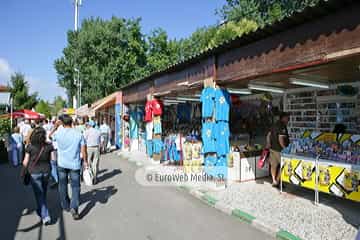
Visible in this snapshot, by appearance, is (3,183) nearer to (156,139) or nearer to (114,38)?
(156,139)

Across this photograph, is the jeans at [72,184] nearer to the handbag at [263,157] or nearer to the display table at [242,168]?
the display table at [242,168]

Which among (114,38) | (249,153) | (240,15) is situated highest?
(240,15)

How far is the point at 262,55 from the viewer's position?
4809mm

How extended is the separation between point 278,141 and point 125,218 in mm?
3837

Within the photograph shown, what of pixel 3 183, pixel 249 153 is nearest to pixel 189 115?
pixel 249 153

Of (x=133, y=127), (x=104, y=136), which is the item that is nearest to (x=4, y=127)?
(x=104, y=136)

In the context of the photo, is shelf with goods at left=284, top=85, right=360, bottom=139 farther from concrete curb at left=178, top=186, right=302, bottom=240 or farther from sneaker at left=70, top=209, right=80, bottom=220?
sneaker at left=70, top=209, right=80, bottom=220

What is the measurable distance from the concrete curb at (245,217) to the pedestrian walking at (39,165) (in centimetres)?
309

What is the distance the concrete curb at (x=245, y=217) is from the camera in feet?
12.2

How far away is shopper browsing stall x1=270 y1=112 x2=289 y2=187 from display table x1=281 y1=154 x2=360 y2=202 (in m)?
0.46

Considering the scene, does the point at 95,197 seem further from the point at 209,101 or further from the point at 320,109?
the point at 320,109

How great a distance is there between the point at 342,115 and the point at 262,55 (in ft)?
11.9

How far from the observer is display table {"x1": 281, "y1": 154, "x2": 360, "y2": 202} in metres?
4.18

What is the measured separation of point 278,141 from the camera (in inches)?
231
